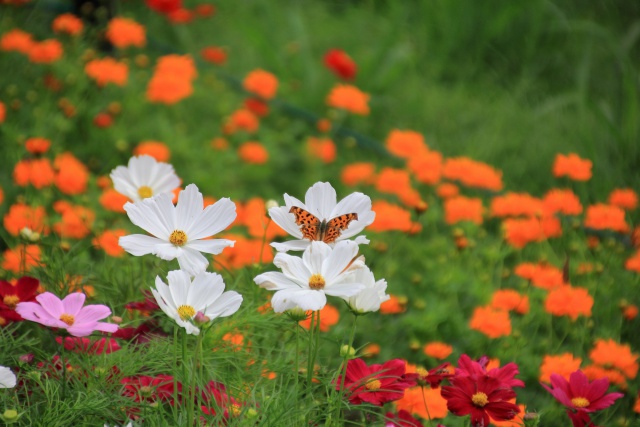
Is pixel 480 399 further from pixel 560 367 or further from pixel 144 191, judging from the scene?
pixel 144 191

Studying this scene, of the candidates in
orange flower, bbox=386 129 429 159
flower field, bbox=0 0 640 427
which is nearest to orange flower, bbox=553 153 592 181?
flower field, bbox=0 0 640 427

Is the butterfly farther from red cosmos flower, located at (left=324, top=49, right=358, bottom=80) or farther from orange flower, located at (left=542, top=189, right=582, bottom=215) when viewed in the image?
red cosmos flower, located at (left=324, top=49, right=358, bottom=80)

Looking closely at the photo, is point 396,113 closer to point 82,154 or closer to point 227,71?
point 227,71

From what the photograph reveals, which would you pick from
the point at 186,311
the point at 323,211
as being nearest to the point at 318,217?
the point at 323,211

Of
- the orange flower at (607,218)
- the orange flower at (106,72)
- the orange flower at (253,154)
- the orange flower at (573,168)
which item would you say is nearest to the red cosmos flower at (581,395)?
the orange flower at (607,218)

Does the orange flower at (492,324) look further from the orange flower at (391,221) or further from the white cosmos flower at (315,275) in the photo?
the white cosmos flower at (315,275)
